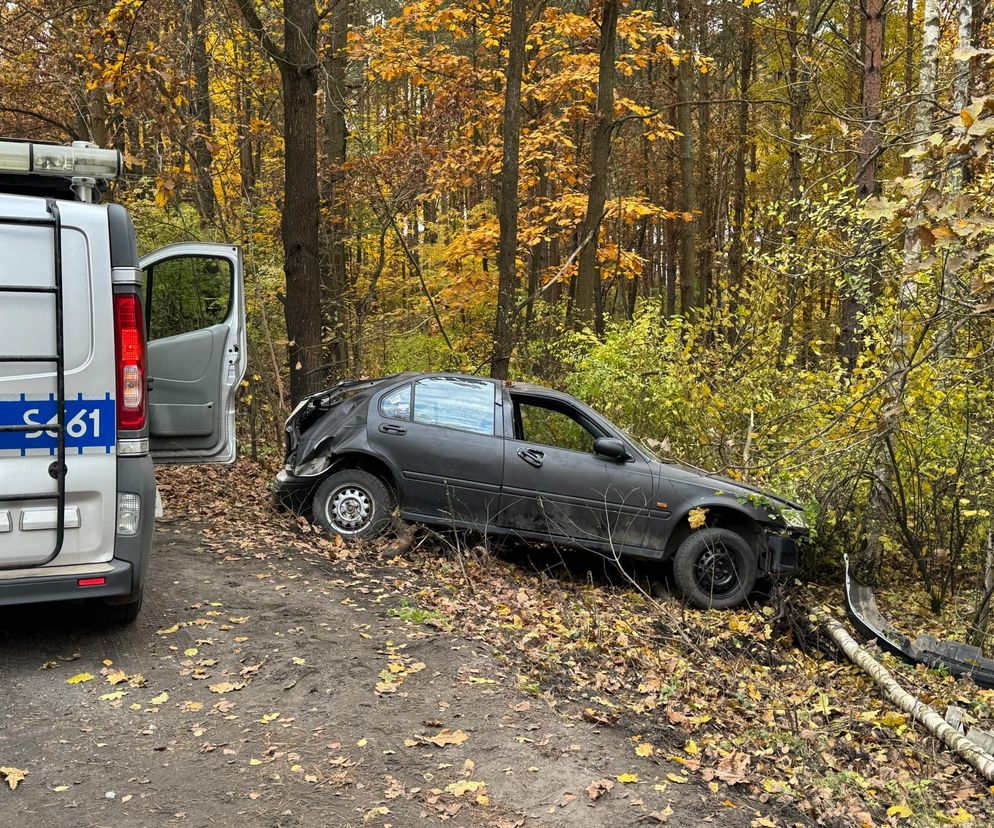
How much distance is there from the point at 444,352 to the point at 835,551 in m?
9.68

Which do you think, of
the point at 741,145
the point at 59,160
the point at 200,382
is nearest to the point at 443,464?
the point at 200,382

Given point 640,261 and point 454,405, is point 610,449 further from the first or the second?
point 640,261

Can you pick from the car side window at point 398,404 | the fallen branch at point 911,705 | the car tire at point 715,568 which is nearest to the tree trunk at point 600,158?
the car side window at point 398,404

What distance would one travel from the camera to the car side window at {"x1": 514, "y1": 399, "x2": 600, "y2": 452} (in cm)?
837

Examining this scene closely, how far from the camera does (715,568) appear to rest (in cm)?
801

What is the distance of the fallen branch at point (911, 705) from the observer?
5222 millimetres

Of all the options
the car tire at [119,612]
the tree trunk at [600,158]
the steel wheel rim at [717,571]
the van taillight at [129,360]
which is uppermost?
the tree trunk at [600,158]

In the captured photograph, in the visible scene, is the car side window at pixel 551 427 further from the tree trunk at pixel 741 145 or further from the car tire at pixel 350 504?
the tree trunk at pixel 741 145

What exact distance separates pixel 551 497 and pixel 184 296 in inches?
206

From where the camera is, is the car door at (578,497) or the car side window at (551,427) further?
the car side window at (551,427)

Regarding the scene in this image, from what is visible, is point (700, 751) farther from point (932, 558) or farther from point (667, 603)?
point (932, 558)

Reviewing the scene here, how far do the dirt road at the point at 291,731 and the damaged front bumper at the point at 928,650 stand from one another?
10.9 ft

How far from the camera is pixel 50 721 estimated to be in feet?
14.5

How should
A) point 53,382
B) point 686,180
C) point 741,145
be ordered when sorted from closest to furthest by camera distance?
point 53,382, point 686,180, point 741,145
